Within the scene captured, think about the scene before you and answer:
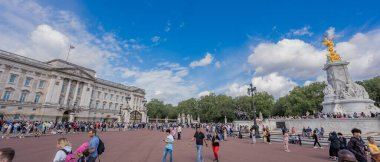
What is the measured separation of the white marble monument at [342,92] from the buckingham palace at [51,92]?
35773mm

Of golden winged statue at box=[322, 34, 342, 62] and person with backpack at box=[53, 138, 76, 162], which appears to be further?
golden winged statue at box=[322, 34, 342, 62]

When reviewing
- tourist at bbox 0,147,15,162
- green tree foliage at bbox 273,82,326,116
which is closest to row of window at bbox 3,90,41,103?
tourist at bbox 0,147,15,162

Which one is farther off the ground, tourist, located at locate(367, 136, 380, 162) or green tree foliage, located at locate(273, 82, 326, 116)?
green tree foliage, located at locate(273, 82, 326, 116)

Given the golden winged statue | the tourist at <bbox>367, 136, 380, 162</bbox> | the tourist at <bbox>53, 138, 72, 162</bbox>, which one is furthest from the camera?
the golden winged statue

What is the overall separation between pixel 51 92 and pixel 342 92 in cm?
6409

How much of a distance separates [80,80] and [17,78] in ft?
48.8

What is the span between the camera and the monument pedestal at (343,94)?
25.2 m

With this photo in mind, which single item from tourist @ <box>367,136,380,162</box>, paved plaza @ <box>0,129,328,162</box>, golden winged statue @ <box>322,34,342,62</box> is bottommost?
paved plaza @ <box>0,129,328,162</box>

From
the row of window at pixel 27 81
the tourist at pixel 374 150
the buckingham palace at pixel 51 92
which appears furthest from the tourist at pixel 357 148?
the row of window at pixel 27 81

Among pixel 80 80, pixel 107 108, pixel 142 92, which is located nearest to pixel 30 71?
pixel 80 80

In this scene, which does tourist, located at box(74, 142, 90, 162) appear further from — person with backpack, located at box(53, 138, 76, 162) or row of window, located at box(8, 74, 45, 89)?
row of window, located at box(8, 74, 45, 89)

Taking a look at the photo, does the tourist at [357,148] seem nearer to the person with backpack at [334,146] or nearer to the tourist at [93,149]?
the person with backpack at [334,146]

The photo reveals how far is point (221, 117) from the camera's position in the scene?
75750mm

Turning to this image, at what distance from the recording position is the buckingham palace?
4134 centimetres
